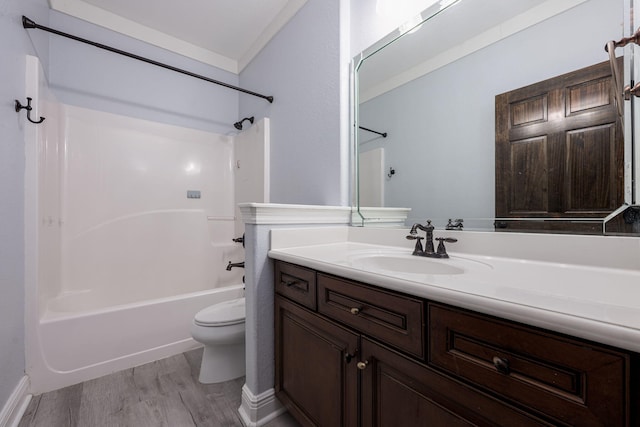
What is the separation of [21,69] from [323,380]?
215cm

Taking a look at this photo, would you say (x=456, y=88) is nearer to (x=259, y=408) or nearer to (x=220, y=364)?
(x=259, y=408)

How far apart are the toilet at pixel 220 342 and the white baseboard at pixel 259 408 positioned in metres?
0.30

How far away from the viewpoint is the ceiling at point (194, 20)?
1981mm

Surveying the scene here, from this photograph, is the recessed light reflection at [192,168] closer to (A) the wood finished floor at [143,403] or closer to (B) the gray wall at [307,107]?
(B) the gray wall at [307,107]

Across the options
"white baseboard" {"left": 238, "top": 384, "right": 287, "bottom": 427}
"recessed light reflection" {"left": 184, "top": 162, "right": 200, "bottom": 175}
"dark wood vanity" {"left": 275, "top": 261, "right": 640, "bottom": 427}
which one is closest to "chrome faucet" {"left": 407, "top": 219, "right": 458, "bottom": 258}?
"dark wood vanity" {"left": 275, "top": 261, "right": 640, "bottom": 427}

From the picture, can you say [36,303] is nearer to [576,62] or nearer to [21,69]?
[21,69]

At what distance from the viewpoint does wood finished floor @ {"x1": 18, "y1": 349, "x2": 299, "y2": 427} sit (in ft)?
4.00

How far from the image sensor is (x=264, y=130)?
2.24 metres

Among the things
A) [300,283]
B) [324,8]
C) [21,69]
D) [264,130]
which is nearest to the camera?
[300,283]

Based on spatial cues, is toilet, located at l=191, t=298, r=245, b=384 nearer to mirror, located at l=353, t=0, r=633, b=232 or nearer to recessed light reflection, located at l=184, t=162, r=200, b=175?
mirror, located at l=353, t=0, r=633, b=232

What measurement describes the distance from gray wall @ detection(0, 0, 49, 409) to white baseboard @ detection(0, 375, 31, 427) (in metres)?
0.03

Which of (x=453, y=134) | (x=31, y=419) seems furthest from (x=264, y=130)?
(x=31, y=419)

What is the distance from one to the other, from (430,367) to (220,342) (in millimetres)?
1229

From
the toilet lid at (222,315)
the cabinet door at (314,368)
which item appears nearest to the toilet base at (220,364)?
the toilet lid at (222,315)
